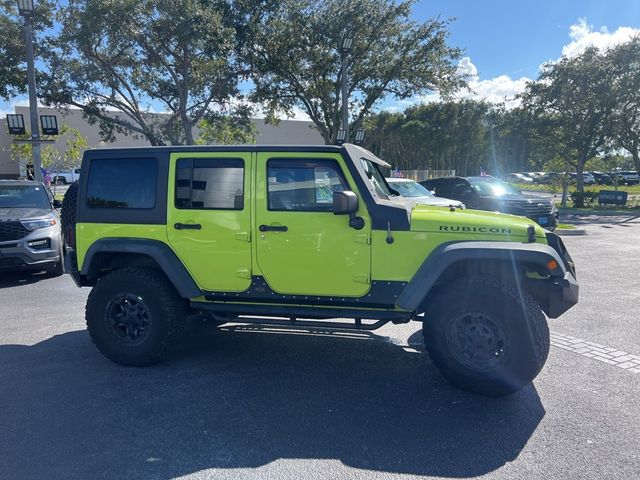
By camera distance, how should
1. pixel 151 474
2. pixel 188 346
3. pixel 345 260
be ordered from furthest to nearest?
pixel 188 346 → pixel 345 260 → pixel 151 474

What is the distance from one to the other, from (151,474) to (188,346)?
7.38 feet

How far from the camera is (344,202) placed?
3779 millimetres

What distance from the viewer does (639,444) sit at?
3.11m

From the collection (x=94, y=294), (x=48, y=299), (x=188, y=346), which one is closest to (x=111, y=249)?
(x=94, y=294)

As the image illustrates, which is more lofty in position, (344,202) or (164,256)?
(344,202)

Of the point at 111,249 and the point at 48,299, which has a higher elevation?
the point at 111,249

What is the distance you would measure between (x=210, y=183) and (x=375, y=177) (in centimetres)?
158

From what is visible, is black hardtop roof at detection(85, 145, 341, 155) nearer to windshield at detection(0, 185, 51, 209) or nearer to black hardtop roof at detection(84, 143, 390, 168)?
black hardtop roof at detection(84, 143, 390, 168)

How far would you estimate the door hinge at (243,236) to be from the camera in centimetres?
420

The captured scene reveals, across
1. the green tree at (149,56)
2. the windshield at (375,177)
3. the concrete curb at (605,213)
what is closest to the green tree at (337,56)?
the green tree at (149,56)

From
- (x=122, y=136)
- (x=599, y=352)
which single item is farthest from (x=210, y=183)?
(x=122, y=136)

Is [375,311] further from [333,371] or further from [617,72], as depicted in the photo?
[617,72]

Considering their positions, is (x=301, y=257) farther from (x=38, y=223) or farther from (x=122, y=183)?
(x=38, y=223)

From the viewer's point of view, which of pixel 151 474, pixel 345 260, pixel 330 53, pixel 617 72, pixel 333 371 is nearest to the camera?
pixel 151 474
